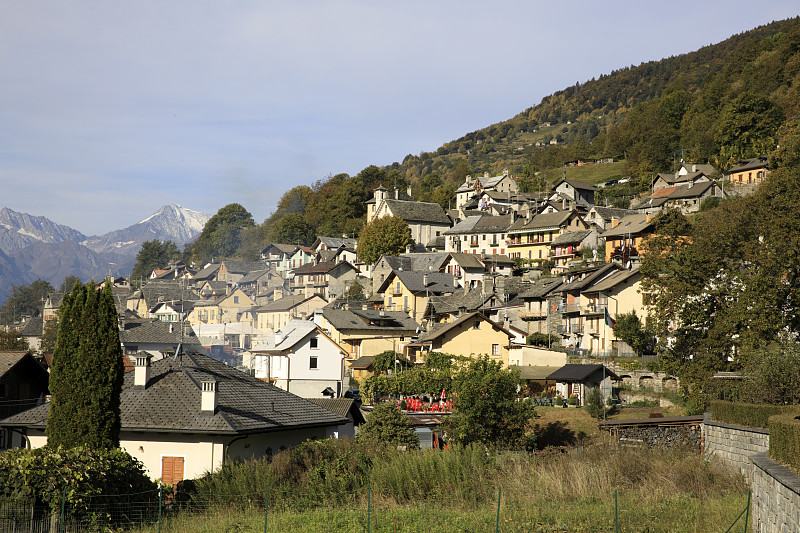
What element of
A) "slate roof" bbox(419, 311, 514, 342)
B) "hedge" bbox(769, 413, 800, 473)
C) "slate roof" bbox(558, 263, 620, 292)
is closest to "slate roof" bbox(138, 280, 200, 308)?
"slate roof" bbox(419, 311, 514, 342)

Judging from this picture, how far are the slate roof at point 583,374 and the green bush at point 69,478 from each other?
3460 centimetres

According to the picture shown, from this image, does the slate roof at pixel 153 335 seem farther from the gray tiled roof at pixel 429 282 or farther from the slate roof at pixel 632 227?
the slate roof at pixel 632 227

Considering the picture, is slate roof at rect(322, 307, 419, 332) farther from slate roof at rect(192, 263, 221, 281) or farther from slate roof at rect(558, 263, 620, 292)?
slate roof at rect(192, 263, 221, 281)

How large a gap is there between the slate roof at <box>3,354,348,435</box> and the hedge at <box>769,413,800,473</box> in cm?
1585

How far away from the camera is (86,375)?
2091cm

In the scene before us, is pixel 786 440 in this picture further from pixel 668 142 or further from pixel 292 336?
pixel 668 142

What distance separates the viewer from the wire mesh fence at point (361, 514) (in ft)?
52.9

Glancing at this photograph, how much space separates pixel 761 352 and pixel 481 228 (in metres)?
72.6

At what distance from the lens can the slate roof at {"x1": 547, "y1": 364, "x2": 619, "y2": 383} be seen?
48656 mm

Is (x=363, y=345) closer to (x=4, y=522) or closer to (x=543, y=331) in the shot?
(x=543, y=331)

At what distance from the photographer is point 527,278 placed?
8369 centimetres

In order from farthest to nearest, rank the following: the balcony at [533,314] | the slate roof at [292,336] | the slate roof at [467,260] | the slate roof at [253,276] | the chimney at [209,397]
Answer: the slate roof at [253,276], the slate roof at [467,260], the balcony at [533,314], the slate roof at [292,336], the chimney at [209,397]

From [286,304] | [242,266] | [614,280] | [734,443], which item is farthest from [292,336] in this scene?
[242,266]

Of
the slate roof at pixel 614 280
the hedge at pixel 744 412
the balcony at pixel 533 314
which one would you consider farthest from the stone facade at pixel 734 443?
the balcony at pixel 533 314
